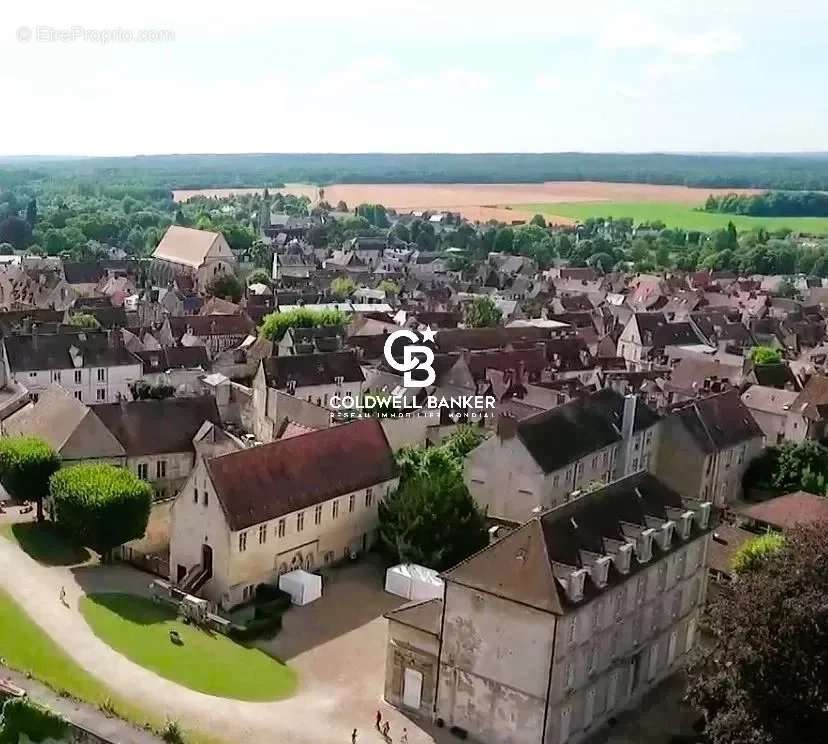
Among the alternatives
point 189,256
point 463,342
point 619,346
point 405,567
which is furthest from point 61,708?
point 189,256

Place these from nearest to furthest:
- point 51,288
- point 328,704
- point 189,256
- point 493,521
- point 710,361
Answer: point 328,704
point 493,521
point 710,361
point 51,288
point 189,256

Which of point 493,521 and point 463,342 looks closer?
point 493,521

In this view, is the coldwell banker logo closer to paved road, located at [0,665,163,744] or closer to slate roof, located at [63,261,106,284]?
paved road, located at [0,665,163,744]

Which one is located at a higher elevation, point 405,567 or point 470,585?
point 470,585

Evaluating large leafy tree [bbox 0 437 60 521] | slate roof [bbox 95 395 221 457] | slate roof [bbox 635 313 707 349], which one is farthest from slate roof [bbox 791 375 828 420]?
large leafy tree [bbox 0 437 60 521]

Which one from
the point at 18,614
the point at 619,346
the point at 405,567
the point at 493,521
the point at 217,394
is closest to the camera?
the point at 18,614

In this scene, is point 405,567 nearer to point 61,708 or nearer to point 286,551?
point 286,551

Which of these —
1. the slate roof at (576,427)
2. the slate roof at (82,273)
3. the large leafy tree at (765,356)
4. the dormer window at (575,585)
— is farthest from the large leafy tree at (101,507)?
the slate roof at (82,273)
